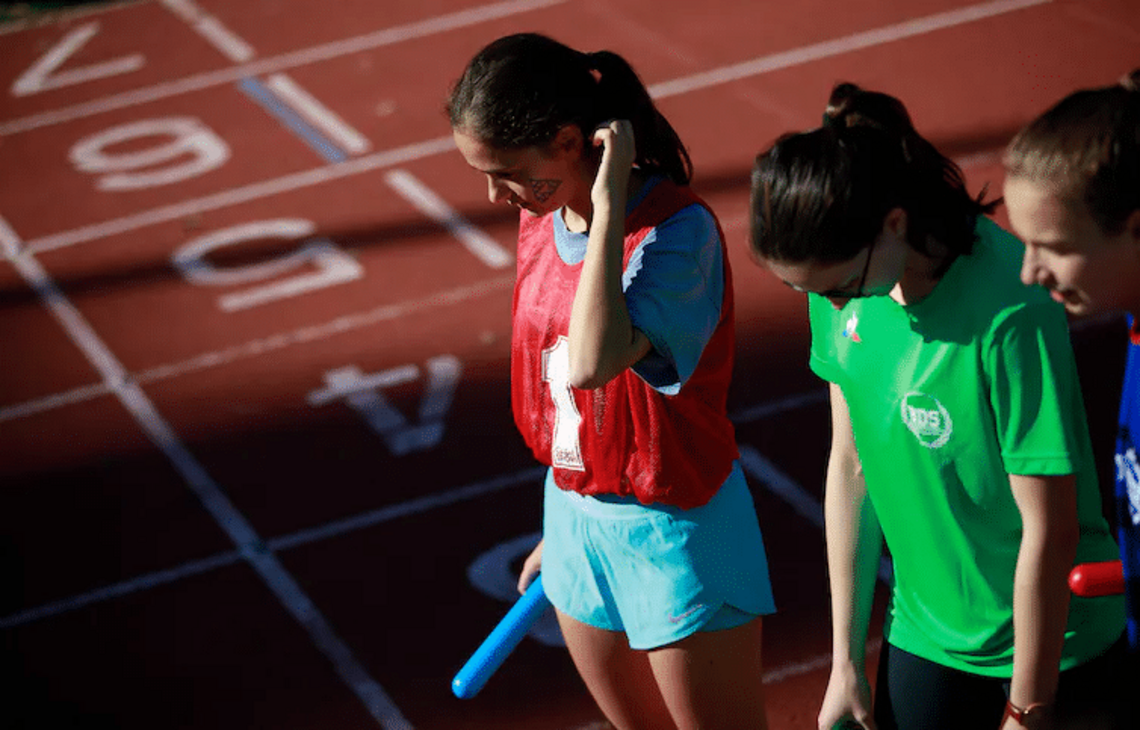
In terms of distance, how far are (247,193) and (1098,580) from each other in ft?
24.4

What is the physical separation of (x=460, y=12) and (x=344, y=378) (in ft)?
17.8

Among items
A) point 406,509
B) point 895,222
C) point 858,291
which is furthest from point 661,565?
point 406,509

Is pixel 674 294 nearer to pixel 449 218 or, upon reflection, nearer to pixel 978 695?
pixel 978 695

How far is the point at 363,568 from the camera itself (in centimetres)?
564

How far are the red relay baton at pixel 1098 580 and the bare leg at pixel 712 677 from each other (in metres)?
0.87

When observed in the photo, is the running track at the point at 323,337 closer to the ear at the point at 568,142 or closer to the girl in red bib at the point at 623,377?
the girl in red bib at the point at 623,377

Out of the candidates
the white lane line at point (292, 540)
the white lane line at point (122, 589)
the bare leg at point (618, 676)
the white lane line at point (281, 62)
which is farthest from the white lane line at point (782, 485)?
the white lane line at point (281, 62)

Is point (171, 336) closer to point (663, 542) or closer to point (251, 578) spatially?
point (251, 578)

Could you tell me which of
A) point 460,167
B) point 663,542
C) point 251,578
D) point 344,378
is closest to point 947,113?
point 460,167

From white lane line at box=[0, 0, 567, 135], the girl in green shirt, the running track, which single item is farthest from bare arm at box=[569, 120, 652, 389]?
white lane line at box=[0, 0, 567, 135]

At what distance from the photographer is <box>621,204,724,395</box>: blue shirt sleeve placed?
109 inches

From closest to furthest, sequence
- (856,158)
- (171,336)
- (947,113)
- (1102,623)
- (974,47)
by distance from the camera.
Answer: (856,158) → (1102,623) → (171,336) → (947,113) → (974,47)

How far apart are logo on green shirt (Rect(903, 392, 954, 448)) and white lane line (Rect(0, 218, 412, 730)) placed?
2.76 metres

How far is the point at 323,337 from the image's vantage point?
7422 mm
